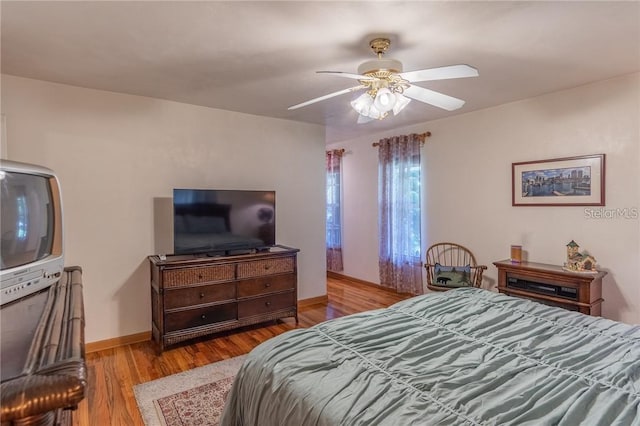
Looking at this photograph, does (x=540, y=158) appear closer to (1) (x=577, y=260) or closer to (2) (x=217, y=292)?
(1) (x=577, y=260)

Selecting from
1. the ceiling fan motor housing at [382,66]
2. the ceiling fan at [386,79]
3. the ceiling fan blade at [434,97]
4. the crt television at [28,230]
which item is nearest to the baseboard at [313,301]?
the ceiling fan at [386,79]

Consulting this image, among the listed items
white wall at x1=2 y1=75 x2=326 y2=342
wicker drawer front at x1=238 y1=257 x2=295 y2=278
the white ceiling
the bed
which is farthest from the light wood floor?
the white ceiling

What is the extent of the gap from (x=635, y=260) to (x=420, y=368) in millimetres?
2815

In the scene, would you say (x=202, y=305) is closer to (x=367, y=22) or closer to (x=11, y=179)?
(x=11, y=179)

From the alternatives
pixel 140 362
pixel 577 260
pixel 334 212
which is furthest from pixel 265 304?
pixel 577 260

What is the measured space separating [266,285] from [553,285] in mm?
2845

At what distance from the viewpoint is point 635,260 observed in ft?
9.78

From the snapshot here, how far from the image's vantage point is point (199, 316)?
3.30m

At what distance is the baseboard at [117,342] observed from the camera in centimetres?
321

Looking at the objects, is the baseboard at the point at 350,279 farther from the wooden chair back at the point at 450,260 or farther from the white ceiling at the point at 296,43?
the white ceiling at the point at 296,43

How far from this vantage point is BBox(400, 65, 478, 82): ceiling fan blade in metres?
1.89

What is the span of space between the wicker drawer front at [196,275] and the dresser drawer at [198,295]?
6cm

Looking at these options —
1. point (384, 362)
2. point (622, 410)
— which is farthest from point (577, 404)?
point (384, 362)

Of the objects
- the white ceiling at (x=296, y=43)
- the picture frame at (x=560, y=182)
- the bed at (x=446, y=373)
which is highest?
the white ceiling at (x=296, y=43)
